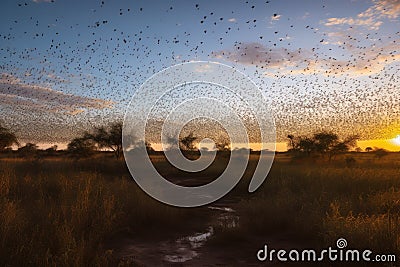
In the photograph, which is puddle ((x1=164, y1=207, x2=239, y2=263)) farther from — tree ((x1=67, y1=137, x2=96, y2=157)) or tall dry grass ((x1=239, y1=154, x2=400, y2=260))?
tree ((x1=67, y1=137, x2=96, y2=157))

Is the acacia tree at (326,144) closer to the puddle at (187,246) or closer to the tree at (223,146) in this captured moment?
the tree at (223,146)

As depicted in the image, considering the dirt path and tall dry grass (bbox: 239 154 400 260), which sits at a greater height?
tall dry grass (bbox: 239 154 400 260)

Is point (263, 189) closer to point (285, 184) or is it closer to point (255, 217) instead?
point (285, 184)

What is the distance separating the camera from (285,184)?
1741 cm

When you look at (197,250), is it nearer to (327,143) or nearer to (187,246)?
(187,246)

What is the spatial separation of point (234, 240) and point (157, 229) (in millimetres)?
2583

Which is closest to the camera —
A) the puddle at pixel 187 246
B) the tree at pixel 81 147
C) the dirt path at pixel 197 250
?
the dirt path at pixel 197 250

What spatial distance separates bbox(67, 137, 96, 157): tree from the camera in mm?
47375

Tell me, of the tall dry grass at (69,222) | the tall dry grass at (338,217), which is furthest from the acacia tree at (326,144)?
the tall dry grass at (69,222)

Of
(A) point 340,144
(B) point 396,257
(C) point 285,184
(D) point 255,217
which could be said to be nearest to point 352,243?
Answer: (B) point 396,257

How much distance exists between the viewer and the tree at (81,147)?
47.4 m

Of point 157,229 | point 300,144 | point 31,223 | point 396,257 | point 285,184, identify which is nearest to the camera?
point 396,257

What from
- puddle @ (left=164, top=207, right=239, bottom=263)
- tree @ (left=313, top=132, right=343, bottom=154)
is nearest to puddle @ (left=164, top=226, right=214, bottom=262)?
puddle @ (left=164, top=207, right=239, bottom=263)

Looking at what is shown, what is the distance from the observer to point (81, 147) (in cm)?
4753
